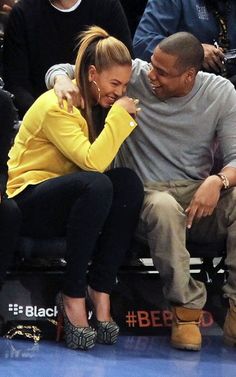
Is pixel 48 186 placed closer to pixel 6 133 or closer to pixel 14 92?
pixel 6 133

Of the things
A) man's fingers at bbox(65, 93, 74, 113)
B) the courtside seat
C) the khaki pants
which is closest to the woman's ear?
man's fingers at bbox(65, 93, 74, 113)

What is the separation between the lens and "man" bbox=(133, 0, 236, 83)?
4.01 m

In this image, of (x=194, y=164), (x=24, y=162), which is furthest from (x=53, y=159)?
(x=194, y=164)

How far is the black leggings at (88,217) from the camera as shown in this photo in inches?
118

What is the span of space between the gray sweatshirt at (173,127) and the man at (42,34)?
1.28 ft

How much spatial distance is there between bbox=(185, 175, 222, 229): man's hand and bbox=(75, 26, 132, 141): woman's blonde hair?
1.41ft

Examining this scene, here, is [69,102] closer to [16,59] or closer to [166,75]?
[166,75]

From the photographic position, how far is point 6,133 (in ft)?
9.95

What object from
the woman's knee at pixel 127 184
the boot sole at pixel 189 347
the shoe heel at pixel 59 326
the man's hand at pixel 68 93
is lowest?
the boot sole at pixel 189 347

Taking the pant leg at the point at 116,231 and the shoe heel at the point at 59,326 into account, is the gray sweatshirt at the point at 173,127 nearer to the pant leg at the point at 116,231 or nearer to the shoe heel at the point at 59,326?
the pant leg at the point at 116,231

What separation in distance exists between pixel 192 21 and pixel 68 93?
44.1 inches

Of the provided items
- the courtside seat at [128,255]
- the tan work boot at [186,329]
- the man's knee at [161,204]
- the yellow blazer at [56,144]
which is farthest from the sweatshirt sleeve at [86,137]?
the tan work boot at [186,329]

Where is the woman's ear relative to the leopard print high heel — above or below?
above

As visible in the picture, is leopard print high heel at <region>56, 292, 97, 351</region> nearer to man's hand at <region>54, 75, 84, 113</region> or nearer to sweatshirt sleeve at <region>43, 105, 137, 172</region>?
sweatshirt sleeve at <region>43, 105, 137, 172</region>
